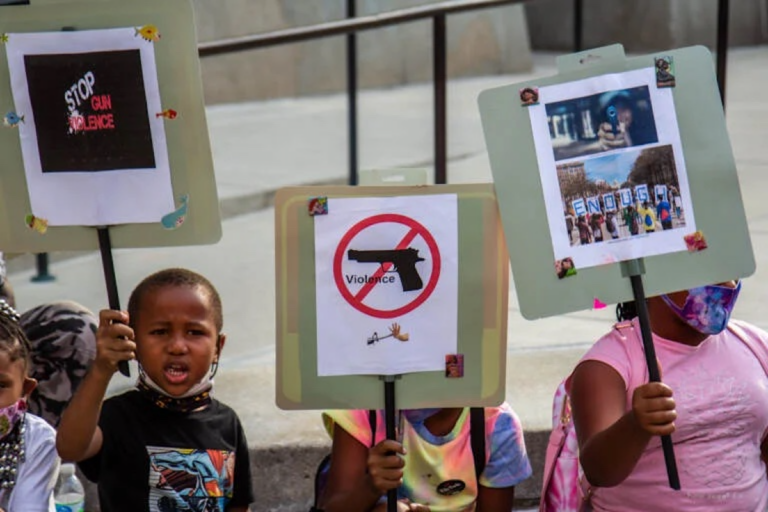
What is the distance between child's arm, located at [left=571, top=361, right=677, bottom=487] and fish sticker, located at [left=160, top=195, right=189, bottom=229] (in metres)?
1.00

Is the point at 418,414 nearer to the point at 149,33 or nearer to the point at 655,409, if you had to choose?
the point at 655,409

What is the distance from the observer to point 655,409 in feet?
11.0

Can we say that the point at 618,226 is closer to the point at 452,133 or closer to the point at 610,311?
the point at 610,311

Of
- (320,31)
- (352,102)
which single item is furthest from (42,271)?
(320,31)

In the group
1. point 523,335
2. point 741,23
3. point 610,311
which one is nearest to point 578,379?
point 523,335

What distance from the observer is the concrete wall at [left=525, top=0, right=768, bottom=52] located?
47.7 ft

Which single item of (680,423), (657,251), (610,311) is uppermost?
(657,251)

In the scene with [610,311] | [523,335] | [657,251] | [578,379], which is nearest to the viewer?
[657,251]

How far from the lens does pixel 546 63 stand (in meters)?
14.1

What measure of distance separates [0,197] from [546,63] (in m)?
10.8

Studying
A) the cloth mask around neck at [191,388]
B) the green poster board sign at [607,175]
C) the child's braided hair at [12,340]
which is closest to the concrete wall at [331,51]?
the child's braided hair at [12,340]

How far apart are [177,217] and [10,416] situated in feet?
2.07

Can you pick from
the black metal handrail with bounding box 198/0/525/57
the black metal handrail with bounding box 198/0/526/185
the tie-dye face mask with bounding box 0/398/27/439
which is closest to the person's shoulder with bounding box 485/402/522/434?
the tie-dye face mask with bounding box 0/398/27/439

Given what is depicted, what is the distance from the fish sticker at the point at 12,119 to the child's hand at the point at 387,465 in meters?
1.12
